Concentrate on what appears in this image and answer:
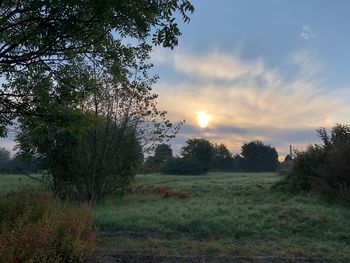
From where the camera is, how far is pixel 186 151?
3280 inches

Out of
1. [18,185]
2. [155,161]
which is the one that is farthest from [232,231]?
[18,185]

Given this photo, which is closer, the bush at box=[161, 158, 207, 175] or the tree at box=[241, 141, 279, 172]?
the bush at box=[161, 158, 207, 175]

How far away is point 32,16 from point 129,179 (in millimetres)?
16933

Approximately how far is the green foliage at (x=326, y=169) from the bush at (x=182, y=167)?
40668 millimetres

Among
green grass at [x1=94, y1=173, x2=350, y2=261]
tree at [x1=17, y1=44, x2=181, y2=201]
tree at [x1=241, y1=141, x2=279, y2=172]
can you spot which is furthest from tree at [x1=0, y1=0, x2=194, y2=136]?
tree at [x1=241, y1=141, x2=279, y2=172]

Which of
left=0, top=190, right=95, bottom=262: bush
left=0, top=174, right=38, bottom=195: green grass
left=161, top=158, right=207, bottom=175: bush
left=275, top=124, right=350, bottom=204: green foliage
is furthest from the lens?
left=161, top=158, right=207, bottom=175: bush

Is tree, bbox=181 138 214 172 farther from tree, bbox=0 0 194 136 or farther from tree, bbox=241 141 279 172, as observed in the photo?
tree, bbox=0 0 194 136

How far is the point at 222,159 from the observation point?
317ft

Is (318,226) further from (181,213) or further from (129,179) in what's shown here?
(129,179)

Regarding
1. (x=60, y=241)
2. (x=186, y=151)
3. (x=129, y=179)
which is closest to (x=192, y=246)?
(x=60, y=241)

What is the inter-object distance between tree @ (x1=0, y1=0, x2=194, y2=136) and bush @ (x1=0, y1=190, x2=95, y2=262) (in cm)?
160

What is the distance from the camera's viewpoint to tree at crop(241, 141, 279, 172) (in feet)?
319

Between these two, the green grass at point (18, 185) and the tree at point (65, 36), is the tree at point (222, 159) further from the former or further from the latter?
the tree at point (65, 36)

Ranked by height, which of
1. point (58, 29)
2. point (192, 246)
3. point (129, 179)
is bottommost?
point (192, 246)
